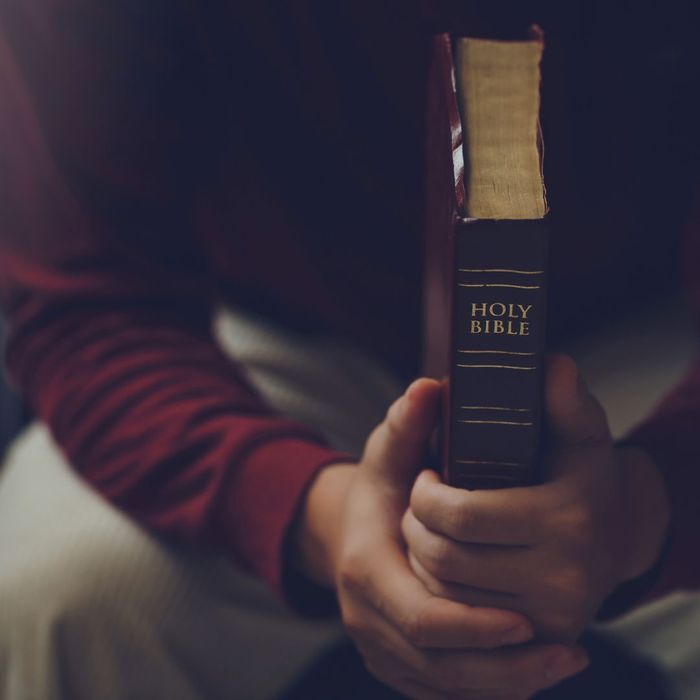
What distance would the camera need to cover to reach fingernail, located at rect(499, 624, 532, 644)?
1.46 ft

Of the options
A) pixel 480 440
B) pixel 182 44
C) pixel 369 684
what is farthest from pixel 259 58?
pixel 369 684

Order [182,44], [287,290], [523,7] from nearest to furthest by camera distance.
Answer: [523,7], [182,44], [287,290]

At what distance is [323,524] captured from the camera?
22.2 inches

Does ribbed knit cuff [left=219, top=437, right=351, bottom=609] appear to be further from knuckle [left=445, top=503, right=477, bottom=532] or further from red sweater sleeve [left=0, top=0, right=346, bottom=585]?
knuckle [left=445, top=503, right=477, bottom=532]

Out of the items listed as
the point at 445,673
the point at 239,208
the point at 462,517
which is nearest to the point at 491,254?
the point at 462,517

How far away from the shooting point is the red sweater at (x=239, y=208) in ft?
1.87

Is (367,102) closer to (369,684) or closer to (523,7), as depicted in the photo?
(523,7)

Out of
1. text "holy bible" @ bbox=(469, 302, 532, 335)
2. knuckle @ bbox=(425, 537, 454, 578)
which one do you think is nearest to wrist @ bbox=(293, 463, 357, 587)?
knuckle @ bbox=(425, 537, 454, 578)

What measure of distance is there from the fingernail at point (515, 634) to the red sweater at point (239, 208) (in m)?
0.15

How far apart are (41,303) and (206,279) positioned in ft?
0.47

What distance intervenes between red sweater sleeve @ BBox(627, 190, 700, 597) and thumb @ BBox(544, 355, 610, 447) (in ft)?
0.43

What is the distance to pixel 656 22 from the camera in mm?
540

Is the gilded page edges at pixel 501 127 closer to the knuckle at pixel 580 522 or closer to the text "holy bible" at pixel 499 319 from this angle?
the text "holy bible" at pixel 499 319

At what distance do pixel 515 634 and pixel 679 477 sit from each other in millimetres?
167
